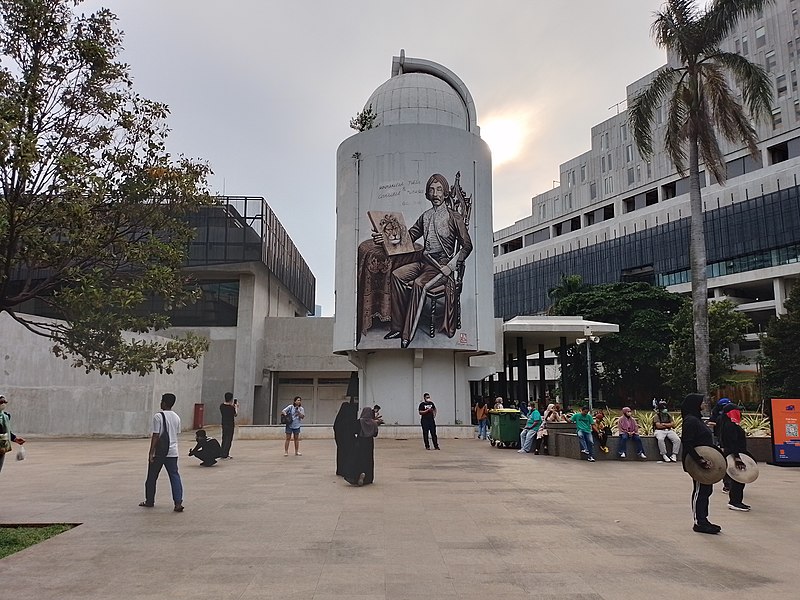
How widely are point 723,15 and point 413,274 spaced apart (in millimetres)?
14416

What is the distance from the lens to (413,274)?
2542 centimetres

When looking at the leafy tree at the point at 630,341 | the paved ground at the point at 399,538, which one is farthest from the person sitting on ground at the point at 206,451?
the leafy tree at the point at 630,341

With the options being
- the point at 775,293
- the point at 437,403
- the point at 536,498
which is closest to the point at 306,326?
the point at 437,403

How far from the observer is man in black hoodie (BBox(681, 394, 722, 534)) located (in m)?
7.77

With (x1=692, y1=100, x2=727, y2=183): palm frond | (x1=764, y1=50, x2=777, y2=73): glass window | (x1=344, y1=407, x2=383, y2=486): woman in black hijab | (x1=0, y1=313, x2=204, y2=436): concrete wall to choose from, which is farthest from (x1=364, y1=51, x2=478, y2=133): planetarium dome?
(x1=764, y1=50, x2=777, y2=73): glass window

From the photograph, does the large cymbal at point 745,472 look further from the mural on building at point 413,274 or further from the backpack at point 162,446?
the mural on building at point 413,274

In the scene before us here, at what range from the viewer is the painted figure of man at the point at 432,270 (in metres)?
25.4

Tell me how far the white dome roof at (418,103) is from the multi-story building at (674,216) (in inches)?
901

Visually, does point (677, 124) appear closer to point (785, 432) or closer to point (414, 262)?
point (414, 262)

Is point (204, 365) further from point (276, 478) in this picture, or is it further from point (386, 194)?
point (276, 478)

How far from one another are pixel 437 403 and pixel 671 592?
21094 mm

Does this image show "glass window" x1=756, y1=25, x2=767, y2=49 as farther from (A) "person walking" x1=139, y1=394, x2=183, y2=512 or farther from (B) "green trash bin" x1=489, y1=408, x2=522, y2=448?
(A) "person walking" x1=139, y1=394, x2=183, y2=512

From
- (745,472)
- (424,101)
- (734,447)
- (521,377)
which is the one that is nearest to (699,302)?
(734,447)

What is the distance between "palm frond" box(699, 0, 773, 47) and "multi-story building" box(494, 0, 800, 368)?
70.5ft
